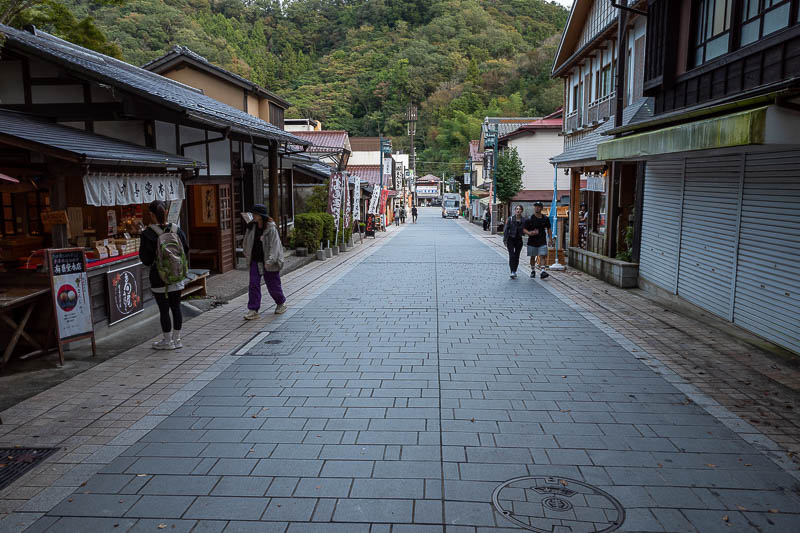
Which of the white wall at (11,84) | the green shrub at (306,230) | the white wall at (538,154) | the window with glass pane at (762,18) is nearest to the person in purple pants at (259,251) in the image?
the white wall at (11,84)

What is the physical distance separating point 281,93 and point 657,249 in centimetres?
6487

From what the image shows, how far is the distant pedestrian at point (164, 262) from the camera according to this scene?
7379 mm

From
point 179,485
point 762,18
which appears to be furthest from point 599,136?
point 179,485

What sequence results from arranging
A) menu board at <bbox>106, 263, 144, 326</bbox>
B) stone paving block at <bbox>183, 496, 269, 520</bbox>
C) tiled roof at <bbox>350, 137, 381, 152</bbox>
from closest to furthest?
stone paving block at <bbox>183, 496, 269, 520</bbox>
menu board at <bbox>106, 263, 144, 326</bbox>
tiled roof at <bbox>350, 137, 381, 152</bbox>

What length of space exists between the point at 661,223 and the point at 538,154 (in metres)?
28.1

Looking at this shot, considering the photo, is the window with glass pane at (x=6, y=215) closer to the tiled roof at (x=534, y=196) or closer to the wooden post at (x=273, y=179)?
the wooden post at (x=273, y=179)

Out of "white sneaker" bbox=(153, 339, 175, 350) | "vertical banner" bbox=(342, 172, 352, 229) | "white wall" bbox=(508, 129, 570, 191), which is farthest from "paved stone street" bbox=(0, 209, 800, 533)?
"white wall" bbox=(508, 129, 570, 191)

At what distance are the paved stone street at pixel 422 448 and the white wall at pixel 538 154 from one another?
32055 millimetres

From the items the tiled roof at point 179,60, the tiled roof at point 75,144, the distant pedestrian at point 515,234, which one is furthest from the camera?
the tiled roof at point 179,60

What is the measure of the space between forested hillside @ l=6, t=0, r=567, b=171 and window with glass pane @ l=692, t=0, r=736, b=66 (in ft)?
183

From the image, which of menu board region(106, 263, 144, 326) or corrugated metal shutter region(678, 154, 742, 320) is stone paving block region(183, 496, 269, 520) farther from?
corrugated metal shutter region(678, 154, 742, 320)

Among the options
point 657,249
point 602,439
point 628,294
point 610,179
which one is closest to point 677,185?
point 657,249

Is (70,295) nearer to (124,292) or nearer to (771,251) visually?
(124,292)

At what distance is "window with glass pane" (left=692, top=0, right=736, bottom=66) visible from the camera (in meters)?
9.06
